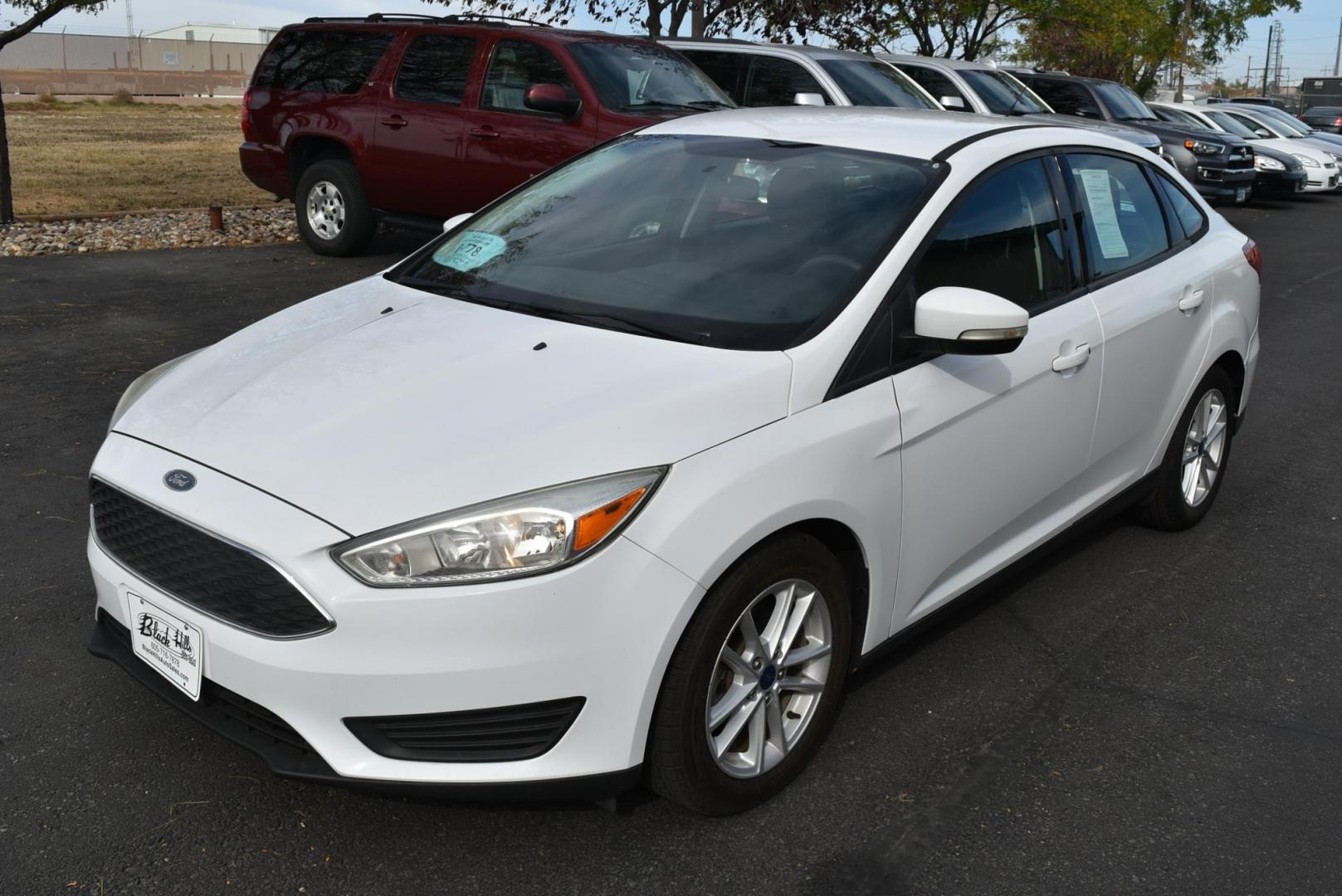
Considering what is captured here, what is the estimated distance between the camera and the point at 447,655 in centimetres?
257

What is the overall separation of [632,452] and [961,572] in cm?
135

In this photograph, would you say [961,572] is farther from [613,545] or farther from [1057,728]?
[613,545]

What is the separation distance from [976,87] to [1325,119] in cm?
2801

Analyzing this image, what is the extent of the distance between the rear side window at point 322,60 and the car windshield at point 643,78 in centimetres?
195

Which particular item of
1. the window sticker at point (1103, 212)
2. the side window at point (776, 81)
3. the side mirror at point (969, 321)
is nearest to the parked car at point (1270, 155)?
the side window at point (776, 81)

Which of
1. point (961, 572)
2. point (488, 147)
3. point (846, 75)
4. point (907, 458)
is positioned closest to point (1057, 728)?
point (961, 572)

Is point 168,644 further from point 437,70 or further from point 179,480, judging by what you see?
point 437,70

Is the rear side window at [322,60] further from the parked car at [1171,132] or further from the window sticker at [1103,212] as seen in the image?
the parked car at [1171,132]

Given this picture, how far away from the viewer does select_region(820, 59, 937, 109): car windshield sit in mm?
12000

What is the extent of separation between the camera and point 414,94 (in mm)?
10156

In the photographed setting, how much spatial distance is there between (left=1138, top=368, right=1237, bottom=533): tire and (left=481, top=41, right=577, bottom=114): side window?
6.01 metres

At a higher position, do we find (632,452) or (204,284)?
(632,452)

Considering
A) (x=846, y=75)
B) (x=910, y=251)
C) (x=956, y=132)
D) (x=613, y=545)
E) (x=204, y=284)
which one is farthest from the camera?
(x=846, y=75)

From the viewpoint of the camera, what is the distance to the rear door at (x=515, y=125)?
9.48 meters
